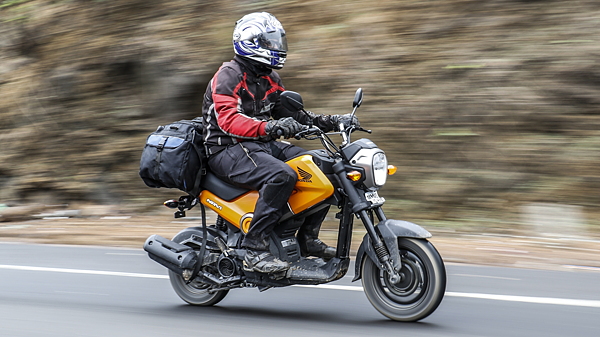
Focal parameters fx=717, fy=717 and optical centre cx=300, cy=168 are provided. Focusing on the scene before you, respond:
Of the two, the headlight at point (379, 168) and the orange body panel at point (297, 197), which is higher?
the headlight at point (379, 168)

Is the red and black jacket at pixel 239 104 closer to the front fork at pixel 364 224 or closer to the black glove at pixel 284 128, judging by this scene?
the black glove at pixel 284 128

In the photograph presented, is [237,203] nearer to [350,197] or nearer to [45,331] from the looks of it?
[350,197]

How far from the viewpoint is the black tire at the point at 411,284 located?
4.37 metres

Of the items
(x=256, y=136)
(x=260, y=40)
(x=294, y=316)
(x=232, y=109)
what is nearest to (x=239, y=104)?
(x=232, y=109)

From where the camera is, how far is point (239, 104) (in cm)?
495

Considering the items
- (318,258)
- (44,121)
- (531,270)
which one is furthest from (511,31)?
(44,121)

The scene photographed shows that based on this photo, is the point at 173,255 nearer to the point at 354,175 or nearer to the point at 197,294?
the point at 197,294

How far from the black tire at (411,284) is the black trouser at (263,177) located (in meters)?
0.67

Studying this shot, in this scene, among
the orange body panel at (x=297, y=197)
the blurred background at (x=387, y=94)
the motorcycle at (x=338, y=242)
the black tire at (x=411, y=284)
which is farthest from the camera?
the blurred background at (x=387, y=94)

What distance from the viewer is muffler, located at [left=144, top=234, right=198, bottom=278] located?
5.24 meters

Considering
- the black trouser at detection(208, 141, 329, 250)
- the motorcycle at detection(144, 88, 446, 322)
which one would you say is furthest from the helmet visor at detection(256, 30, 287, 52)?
the black trouser at detection(208, 141, 329, 250)

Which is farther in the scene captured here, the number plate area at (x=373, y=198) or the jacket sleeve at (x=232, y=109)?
the jacket sleeve at (x=232, y=109)

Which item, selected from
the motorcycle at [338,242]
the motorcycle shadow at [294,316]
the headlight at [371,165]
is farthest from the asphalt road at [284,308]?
the headlight at [371,165]

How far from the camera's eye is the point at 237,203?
5.14 metres
